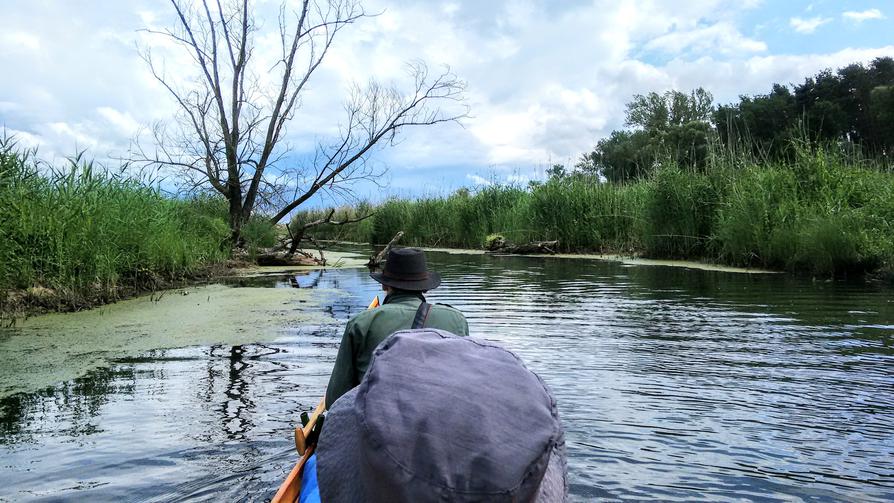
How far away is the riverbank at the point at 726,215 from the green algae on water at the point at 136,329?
925cm

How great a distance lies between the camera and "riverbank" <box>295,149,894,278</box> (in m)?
11.9

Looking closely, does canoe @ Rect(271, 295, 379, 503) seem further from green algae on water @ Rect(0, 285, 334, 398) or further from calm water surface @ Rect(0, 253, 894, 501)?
green algae on water @ Rect(0, 285, 334, 398)

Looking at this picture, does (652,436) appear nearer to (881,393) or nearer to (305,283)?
(881,393)

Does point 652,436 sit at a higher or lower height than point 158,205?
lower

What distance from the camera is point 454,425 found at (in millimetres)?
1293

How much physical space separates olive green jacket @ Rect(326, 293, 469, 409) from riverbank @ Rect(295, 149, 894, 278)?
35.1 ft

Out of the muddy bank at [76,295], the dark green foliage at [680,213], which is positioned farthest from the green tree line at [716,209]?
the muddy bank at [76,295]

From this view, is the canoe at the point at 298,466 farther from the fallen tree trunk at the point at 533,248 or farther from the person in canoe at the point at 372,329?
the fallen tree trunk at the point at 533,248

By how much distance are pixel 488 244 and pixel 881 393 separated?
19.7 m

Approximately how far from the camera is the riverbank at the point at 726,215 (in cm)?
1192

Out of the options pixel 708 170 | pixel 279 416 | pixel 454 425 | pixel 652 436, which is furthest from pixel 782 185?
pixel 454 425

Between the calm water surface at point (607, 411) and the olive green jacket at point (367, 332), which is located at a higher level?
the olive green jacket at point (367, 332)

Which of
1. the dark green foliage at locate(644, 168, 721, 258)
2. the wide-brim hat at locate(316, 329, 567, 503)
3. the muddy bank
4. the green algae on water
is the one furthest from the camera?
Result: the dark green foliage at locate(644, 168, 721, 258)

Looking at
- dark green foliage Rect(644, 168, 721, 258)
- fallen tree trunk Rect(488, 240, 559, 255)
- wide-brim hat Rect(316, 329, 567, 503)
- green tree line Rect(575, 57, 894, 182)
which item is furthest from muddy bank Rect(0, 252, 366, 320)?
green tree line Rect(575, 57, 894, 182)
